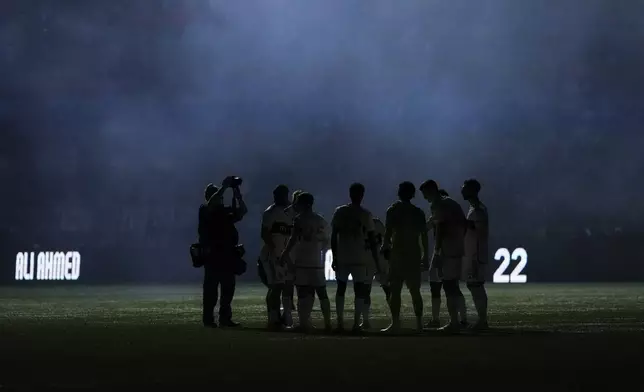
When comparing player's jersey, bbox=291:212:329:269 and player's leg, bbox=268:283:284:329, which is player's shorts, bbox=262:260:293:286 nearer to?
player's leg, bbox=268:283:284:329

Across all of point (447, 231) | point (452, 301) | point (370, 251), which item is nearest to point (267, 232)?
point (370, 251)

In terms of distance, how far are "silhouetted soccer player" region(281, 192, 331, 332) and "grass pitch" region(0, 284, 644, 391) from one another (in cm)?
99

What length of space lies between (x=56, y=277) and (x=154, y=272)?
166 inches

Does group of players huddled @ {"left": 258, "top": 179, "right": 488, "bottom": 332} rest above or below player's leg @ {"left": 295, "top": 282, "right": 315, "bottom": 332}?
above

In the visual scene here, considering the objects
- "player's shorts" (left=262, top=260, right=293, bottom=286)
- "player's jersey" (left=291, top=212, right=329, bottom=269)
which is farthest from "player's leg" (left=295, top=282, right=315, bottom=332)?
"player's shorts" (left=262, top=260, right=293, bottom=286)

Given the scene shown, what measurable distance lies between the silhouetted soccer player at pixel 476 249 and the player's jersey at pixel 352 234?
1642 mm

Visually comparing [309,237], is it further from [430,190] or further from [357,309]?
[430,190]

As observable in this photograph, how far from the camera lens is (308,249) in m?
16.3

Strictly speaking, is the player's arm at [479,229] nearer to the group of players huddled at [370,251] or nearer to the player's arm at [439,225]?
the group of players huddled at [370,251]

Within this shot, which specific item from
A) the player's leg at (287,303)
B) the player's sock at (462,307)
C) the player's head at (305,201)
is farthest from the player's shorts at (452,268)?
the player's leg at (287,303)

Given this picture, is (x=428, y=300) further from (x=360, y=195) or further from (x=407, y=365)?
(x=407, y=365)

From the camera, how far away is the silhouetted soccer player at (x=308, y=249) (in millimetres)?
16266

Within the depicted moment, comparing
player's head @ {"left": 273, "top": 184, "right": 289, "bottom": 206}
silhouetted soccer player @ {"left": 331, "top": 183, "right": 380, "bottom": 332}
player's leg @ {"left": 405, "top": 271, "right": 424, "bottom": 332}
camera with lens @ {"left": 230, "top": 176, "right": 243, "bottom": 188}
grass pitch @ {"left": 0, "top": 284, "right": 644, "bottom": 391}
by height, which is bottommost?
grass pitch @ {"left": 0, "top": 284, "right": 644, "bottom": 391}

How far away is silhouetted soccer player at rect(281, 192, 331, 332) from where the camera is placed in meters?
16.3
